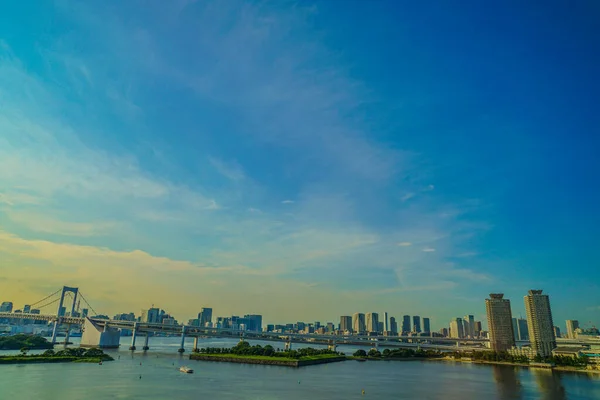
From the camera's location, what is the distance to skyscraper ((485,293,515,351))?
3610 inches

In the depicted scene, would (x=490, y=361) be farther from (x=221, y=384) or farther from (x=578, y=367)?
(x=221, y=384)

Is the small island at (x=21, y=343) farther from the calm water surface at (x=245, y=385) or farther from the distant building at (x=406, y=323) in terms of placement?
the distant building at (x=406, y=323)

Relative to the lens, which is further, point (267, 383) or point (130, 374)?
point (130, 374)

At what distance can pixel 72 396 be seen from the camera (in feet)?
79.6

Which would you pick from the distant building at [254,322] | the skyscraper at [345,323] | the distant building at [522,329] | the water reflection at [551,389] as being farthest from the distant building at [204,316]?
the water reflection at [551,389]

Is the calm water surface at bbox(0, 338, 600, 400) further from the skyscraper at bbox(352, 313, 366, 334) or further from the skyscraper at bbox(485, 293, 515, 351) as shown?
the skyscraper at bbox(352, 313, 366, 334)

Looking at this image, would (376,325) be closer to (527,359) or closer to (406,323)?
(406,323)

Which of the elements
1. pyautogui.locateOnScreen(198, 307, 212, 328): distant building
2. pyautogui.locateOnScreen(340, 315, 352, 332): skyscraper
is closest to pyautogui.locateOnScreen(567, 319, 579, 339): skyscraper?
pyautogui.locateOnScreen(340, 315, 352, 332): skyscraper

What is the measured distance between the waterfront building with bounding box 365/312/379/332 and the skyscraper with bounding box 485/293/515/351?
79580mm

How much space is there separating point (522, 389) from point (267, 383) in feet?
72.3

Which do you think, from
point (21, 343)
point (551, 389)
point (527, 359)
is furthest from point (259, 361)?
point (527, 359)

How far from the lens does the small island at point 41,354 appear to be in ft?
132

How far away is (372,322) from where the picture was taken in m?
172

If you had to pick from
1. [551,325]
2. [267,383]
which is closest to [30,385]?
[267,383]
